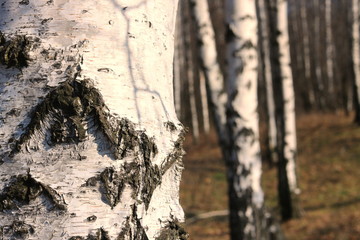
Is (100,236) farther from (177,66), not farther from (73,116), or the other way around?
(177,66)

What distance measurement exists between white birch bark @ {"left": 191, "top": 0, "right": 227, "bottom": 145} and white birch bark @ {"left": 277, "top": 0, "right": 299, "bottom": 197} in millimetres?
1750

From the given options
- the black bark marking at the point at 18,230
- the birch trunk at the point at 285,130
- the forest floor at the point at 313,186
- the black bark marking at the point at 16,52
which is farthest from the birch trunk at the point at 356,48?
the black bark marking at the point at 18,230

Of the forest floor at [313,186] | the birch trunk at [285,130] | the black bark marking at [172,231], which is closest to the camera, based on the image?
the black bark marking at [172,231]

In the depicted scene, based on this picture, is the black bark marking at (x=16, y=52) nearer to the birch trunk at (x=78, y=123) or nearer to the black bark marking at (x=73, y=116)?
the birch trunk at (x=78, y=123)

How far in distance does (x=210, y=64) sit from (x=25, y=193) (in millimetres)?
6175

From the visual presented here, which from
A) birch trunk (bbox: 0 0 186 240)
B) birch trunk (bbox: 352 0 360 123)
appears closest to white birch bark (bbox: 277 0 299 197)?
birch trunk (bbox: 352 0 360 123)

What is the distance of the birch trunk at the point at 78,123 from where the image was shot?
927mm

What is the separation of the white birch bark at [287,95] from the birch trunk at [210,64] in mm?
1752

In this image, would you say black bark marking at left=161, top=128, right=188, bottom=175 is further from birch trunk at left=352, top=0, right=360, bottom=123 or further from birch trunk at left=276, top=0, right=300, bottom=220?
birch trunk at left=352, top=0, right=360, bottom=123

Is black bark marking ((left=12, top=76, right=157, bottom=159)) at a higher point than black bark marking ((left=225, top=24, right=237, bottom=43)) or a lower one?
higher

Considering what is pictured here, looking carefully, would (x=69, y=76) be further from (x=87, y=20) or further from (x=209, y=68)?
(x=209, y=68)

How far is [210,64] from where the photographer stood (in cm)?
696

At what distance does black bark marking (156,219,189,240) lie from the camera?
Result: 1.08m

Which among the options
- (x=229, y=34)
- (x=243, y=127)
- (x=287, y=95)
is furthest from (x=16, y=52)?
(x=287, y=95)
